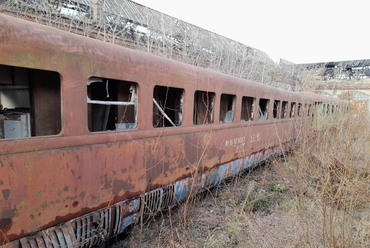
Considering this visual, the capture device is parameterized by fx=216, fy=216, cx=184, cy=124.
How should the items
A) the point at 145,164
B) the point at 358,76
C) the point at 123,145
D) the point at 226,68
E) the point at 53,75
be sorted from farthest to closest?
1. the point at 358,76
2. the point at 226,68
3. the point at 145,164
4. the point at 123,145
5. the point at 53,75

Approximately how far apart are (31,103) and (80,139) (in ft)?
2.42

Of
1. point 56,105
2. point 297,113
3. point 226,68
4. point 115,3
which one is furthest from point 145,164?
point 226,68

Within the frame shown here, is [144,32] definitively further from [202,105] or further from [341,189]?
[341,189]

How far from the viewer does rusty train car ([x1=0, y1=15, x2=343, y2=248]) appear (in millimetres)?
1849

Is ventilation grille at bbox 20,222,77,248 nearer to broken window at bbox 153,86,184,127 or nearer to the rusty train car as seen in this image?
the rusty train car

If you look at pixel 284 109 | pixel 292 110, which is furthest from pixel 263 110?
pixel 292 110

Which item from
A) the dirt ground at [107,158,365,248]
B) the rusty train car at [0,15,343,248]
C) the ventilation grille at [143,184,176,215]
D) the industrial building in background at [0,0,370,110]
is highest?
the industrial building in background at [0,0,370,110]

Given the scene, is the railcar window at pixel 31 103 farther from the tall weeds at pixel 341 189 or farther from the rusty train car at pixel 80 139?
the tall weeds at pixel 341 189

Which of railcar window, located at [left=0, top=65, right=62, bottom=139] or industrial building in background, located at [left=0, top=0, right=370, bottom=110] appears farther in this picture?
industrial building in background, located at [left=0, top=0, right=370, bottom=110]

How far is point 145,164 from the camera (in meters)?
2.89

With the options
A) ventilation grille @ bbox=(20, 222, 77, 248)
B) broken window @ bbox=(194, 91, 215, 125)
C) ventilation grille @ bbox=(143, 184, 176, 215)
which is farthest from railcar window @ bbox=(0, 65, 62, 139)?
broken window @ bbox=(194, 91, 215, 125)

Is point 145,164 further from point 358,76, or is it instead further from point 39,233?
point 358,76

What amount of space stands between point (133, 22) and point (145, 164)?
7.80 metres

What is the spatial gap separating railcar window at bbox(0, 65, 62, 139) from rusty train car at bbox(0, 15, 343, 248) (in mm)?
10
